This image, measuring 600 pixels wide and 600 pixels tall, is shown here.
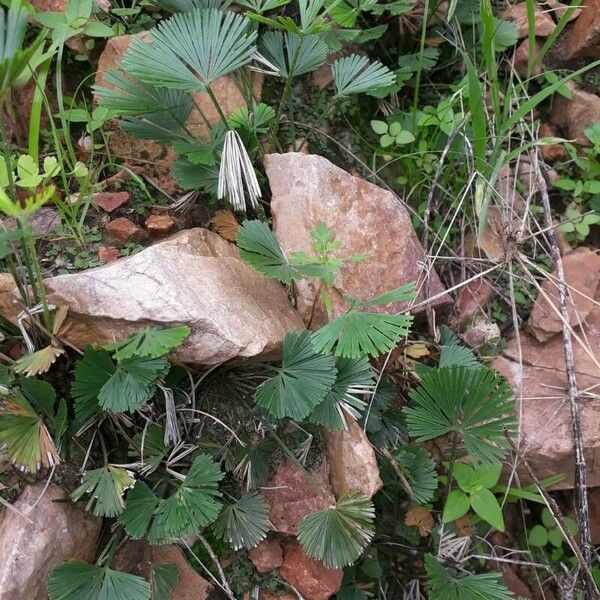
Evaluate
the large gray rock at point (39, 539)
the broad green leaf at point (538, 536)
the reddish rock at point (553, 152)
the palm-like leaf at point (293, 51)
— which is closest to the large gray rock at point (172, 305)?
the large gray rock at point (39, 539)

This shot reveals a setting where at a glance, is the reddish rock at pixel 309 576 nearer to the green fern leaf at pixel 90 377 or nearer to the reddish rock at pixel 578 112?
the green fern leaf at pixel 90 377

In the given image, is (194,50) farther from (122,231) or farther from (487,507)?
(487,507)

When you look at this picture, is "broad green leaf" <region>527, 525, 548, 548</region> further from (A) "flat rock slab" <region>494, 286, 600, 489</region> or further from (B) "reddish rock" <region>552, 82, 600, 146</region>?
(B) "reddish rock" <region>552, 82, 600, 146</region>

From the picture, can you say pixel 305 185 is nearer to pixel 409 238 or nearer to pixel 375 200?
pixel 375 200

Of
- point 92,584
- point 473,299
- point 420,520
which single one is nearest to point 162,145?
point 473,299

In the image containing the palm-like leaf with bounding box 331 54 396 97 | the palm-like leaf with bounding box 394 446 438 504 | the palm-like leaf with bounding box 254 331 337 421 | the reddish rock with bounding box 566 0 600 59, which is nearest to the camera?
the palm-like leaf with bounding box 254 331 337 421

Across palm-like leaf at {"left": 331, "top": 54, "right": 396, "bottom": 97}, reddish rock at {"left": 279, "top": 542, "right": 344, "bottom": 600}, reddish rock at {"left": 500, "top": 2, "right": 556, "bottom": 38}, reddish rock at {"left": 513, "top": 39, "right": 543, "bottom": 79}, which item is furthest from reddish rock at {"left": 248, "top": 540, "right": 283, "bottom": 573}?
reddish rock at {"left": 500, "top": 2, "right": 556, "bottom": 38}
